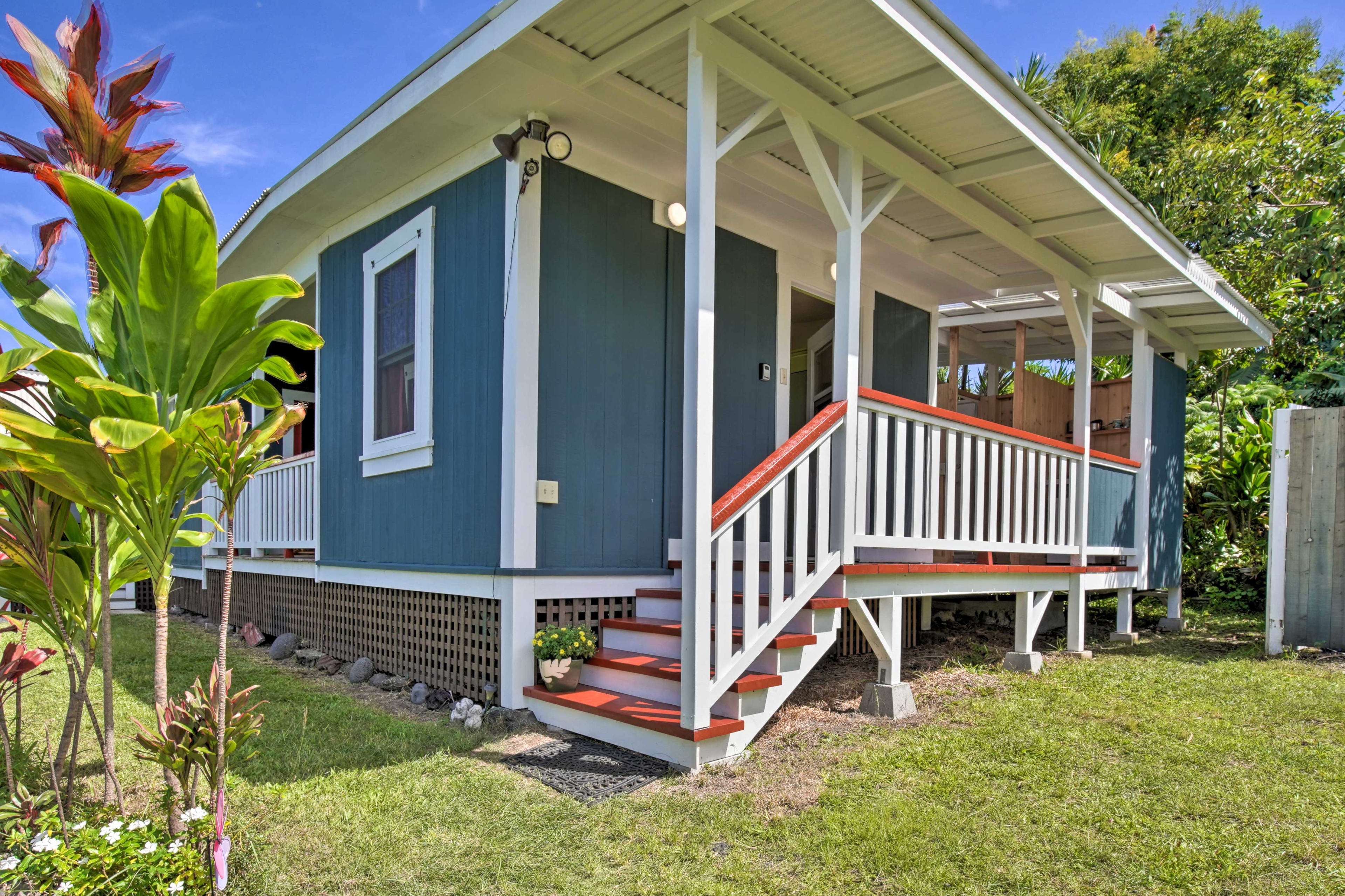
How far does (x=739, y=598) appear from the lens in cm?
428

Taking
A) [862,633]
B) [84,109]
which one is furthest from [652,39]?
[862,633]

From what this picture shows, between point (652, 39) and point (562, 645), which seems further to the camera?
point (562, 645)

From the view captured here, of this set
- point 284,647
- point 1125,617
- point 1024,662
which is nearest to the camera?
point 1024,662

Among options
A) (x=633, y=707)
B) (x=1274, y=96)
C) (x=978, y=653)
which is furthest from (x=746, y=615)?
(x=1274, y=96)

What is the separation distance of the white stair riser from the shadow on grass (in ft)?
2.15

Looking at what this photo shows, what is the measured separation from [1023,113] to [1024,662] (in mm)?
3237

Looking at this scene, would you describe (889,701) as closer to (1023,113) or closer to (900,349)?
(1023,113)

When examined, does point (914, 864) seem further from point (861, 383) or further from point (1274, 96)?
point (1274, 96)

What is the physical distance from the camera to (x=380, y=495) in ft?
19.0

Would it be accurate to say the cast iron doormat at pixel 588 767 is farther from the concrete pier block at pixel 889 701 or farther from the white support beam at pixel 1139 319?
the white support beam at pixel 1139 319

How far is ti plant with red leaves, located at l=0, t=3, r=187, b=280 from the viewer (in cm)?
240

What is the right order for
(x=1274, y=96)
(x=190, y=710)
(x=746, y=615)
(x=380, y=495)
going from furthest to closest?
(x=1274, y=96), (x=380, y=495), (x=746, y=615), (x=190, y=710)

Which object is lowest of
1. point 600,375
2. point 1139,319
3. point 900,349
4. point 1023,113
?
point 600,375

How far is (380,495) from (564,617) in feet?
6.31
